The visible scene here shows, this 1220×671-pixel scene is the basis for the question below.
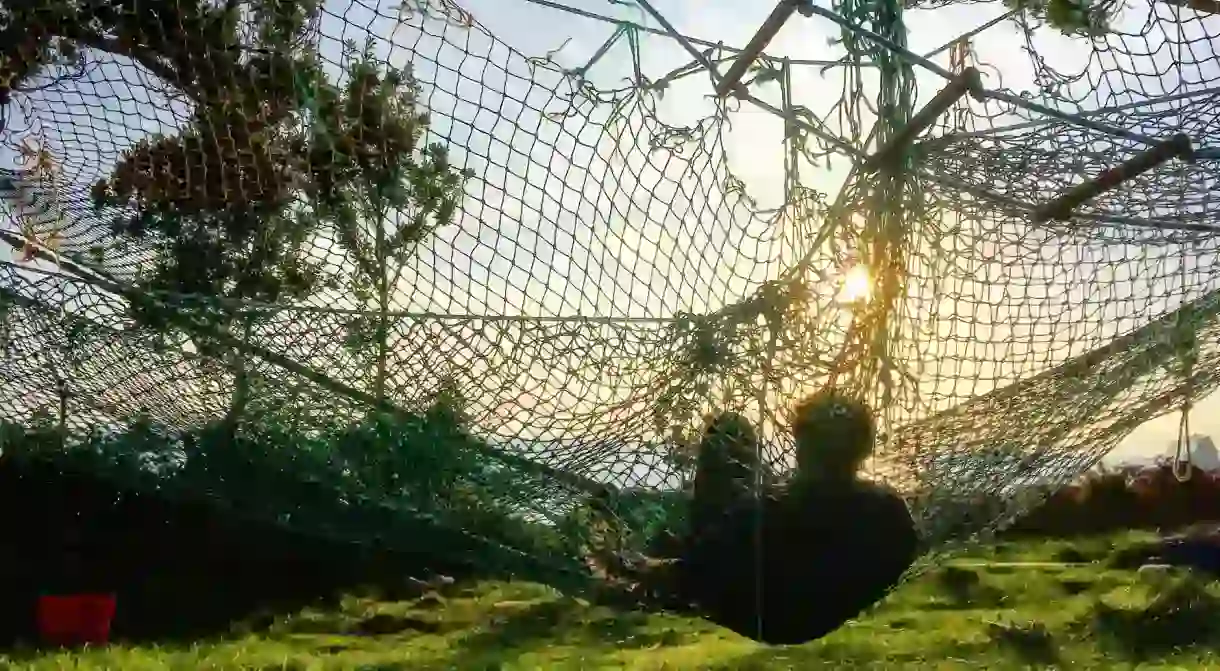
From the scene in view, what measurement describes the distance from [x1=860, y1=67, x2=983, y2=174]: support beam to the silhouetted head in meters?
0.40

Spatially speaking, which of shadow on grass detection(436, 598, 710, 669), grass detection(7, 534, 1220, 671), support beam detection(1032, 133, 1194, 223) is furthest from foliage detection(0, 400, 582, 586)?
support beam detection(1032, 133, 1194, 223)

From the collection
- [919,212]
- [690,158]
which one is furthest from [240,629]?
[919,212]

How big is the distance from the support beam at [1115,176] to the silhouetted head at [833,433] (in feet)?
1.40

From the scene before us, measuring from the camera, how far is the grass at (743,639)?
2910 millimetres

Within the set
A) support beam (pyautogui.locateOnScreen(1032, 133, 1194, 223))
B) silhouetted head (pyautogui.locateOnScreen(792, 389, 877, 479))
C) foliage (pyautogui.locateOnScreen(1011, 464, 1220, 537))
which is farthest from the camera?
foliage (pyautogui.locateOnScreen(1011, 464, 1220, 537))

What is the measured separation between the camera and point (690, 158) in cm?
196

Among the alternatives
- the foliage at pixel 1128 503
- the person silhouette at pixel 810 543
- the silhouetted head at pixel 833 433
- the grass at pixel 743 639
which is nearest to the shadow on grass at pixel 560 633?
the grass at pixel 743 639

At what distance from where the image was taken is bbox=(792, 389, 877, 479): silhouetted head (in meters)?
1.88

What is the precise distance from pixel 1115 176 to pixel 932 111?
0.30 metres

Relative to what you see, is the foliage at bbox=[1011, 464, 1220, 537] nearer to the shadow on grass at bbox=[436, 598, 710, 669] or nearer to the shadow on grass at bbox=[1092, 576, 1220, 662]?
the shadow on grass at bbox=[1092, 576, 1220, 662]

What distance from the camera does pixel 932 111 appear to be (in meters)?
1.67

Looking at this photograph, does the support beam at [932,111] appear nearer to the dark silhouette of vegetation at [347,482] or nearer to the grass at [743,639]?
the dark silhouette of vegetation at [347,482]

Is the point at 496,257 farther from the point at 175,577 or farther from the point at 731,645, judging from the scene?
the point at 175,577

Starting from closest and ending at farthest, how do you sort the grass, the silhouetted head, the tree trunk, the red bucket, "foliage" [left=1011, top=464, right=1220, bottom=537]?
1. the silhouetted head
2. the tree trunk
3. the grass
4. the red bucket
5. "foliage" [left=1011, top=464, right=1220, bottom=537]
